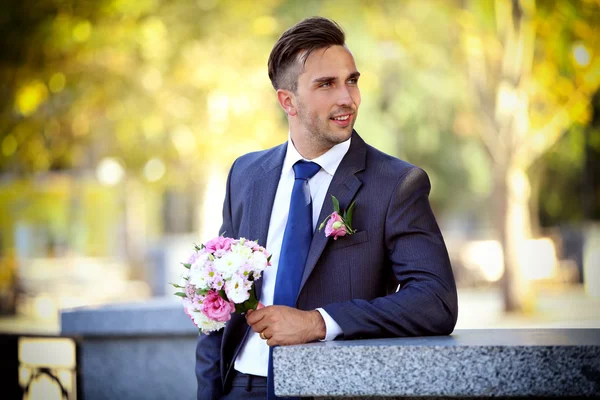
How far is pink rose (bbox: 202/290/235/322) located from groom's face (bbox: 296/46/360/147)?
0.84 m

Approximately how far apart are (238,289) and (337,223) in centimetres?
47

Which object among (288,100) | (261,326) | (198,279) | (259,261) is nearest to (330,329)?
(261,326)

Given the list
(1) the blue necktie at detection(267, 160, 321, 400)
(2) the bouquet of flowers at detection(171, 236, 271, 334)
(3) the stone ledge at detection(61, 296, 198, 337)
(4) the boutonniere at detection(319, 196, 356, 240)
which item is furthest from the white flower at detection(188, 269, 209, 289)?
(3) the stone ledge at detection(61, 296, 198, 337)

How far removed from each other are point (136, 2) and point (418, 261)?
516 inches

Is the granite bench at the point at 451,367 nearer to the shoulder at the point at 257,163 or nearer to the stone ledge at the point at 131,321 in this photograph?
the shoulder at the point at 257,163

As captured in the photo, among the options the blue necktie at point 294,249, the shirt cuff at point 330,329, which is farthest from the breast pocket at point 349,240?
the shirt cuff at point 330,329

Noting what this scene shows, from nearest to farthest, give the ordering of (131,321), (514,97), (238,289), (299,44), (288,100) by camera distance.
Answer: (238,289) → (299,44) → (288,100) → (131,321) → (514,97)

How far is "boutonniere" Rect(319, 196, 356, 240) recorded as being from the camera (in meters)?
3.12

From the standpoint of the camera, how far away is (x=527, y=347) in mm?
2322

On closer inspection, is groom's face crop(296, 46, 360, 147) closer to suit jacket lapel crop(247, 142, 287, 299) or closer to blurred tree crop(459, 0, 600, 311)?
suit jacket lapel crop(247, 142, 287, 299)

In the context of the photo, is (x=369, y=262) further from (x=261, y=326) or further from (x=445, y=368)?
(x=445, y=368)

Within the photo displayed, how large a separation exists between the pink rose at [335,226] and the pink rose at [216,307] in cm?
46

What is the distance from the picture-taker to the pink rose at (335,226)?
10.2ft

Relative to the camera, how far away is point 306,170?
137 inches
